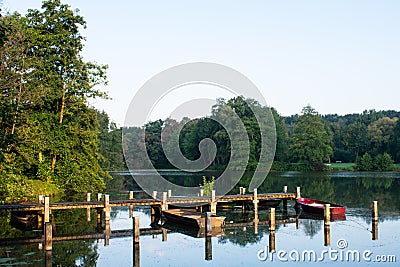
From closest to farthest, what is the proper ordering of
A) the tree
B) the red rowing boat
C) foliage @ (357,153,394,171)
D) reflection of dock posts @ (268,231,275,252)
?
reflection of dock posts @ (268,231,275,252) < the red rowing boat < foliage @ (357,153,394,171) < the tree

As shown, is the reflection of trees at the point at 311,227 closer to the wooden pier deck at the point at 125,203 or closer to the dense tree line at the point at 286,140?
the wooden pier deck at the point at 125,203

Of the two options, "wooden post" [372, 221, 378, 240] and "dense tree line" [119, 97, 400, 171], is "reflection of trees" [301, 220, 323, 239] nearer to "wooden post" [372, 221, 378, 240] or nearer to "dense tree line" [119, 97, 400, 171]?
"wooden post" [372, 221, 378, 240]

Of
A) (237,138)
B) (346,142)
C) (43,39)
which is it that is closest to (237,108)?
(237,138)


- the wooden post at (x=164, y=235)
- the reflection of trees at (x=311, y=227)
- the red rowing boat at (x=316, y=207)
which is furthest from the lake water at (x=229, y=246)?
the red rowing boat at (x=316, y=207)

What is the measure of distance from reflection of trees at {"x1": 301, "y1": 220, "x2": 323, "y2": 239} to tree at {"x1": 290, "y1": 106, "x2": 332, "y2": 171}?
56798mm

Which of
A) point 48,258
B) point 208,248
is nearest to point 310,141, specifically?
point 208,248

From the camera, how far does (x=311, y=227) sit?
74.4ft

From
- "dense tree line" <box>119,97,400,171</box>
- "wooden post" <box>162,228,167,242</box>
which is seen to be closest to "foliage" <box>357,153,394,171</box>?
"dense tree line" <box>119,97,400,171</box>

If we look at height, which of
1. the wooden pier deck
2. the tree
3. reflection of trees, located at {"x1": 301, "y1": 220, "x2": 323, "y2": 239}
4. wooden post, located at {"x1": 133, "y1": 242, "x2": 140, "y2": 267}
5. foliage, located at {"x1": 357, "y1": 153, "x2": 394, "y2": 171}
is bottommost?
wooden post, located at {"x1": 133, "y1": 242, "x2": 140, "y2": 267}

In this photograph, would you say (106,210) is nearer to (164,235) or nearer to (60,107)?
(164,235)

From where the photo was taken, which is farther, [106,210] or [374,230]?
[106,210]

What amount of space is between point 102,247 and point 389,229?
12.2 meters

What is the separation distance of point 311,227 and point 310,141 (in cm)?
5989

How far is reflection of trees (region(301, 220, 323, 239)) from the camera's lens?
21016 mm
